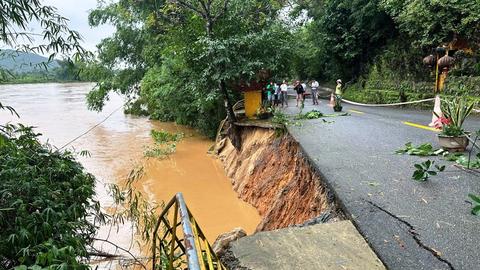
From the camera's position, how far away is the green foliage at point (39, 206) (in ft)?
10.2

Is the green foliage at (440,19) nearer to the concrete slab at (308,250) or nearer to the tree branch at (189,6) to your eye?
the tree branch at (189,6)

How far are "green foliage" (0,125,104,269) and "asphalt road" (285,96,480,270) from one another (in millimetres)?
2731

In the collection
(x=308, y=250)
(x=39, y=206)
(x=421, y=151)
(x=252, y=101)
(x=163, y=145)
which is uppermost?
(x=252, y=101)

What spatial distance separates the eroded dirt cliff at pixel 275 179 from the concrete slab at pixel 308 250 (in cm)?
132

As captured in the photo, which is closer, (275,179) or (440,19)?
(275,179)

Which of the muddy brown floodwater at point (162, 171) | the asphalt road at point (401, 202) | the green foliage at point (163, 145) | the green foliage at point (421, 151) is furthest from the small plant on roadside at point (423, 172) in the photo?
the green foliage at point (163, 145)

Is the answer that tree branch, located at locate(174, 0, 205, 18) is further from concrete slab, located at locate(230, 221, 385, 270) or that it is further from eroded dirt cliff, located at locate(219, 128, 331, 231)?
concrete slab, located at locate(230, 221, 385, 270)

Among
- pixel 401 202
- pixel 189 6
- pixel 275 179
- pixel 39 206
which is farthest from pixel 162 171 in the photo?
pixel 401 202

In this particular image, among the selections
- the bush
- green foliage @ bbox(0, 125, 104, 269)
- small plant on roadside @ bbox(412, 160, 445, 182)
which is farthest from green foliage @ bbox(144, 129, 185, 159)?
small plant on roadside @ bbox(412, 160, 445, 182)

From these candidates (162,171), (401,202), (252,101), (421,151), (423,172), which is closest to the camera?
(401,202)

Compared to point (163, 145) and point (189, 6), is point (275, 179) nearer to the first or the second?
point (189, 6)

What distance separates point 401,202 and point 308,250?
1583mm

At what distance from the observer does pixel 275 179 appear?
8938 mm

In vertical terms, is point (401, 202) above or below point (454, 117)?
below
